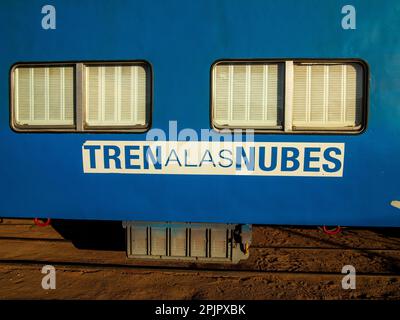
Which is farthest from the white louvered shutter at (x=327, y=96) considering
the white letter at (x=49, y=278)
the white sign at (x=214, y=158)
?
the white letter at (x=49, y=278)

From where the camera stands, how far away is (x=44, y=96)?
11.5 feet

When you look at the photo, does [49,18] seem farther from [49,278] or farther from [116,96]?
[49,278]

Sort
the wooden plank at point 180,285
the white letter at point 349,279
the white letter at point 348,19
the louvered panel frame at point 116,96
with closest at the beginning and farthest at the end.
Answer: the white letter at point 348,19
the louvered panel frame at point 116,96
the wooden plank at point 180,285
the white letter at point 349,279

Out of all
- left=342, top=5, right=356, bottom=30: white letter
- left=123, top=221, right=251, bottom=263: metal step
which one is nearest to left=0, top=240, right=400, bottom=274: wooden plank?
left=123, top=221, right=251, bottom=263: metal step

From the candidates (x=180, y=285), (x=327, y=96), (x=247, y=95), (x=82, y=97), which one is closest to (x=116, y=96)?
(x=82, y=97)

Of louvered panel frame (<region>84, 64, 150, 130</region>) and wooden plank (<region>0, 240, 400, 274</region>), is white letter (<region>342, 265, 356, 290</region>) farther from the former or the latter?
louvered panel frame (<region>84, 64, 150, 130</region>)

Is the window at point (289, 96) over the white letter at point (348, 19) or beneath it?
beneath

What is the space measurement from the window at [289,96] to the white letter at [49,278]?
2.62m

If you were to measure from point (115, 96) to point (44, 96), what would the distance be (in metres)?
0.77

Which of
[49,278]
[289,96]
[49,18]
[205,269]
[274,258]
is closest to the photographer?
[289,96]

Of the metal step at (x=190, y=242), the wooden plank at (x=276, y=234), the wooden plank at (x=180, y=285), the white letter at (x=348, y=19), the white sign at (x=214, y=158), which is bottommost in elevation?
the wooden plank at (x=180, y=285)

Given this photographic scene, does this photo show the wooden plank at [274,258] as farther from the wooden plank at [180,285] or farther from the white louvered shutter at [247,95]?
the white louvered shutter at [247,95]

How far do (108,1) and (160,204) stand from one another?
2.06 meters

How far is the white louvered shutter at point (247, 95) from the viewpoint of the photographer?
3.25 meters
